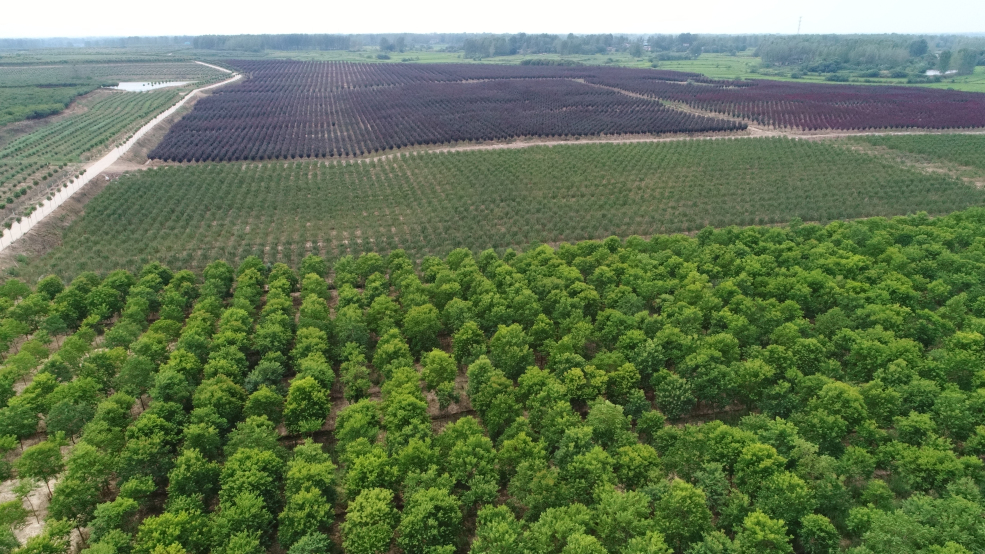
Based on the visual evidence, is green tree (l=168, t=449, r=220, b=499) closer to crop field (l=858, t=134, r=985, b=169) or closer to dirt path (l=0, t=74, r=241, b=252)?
dirt path (l=0, t=74, r=241, b=252)

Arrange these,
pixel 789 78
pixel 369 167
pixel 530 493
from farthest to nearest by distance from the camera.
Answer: pixel 789 78 → pixel 369 167 → pixel 530 493

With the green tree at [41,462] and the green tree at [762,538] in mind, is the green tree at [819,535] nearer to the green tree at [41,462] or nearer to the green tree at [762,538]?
the green tree at [762,538]

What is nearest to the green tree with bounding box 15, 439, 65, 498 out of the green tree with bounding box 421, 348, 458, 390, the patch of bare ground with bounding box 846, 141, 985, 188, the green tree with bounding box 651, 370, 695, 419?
the green tree with bounding box 421, 348, 458, 390

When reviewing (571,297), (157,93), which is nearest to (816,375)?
(571,297)

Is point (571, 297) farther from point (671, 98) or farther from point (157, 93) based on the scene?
point (157, 93)

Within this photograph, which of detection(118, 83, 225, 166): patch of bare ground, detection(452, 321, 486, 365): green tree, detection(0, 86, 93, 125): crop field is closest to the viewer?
detection(452, 321, 486, 365): green tree
